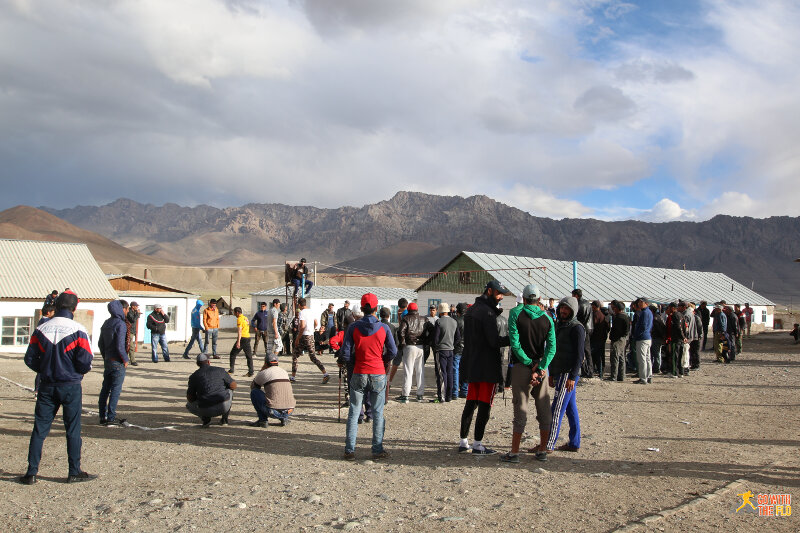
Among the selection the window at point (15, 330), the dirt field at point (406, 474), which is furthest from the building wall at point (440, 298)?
the dirt field at point (406, 474)

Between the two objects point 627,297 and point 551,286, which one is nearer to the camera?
point 551,286

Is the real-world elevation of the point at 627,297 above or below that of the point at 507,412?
above

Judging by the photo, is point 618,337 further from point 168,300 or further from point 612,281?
point 612,281

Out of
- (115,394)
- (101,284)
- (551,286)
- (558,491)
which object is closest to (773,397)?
(558,491)

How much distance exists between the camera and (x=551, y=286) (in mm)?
39406

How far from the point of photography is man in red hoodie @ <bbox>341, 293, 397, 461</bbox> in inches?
268

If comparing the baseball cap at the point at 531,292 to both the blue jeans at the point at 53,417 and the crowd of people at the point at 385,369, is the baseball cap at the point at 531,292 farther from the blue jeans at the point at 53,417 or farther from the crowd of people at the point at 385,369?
the blue jeans at the point at 53,417

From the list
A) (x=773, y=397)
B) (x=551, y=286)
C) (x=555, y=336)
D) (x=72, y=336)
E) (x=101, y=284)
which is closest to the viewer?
(x=72, y=336)

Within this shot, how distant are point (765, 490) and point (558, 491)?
1.89 meters

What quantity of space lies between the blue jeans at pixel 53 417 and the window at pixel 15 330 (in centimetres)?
1946

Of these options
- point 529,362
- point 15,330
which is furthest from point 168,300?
point 529,362

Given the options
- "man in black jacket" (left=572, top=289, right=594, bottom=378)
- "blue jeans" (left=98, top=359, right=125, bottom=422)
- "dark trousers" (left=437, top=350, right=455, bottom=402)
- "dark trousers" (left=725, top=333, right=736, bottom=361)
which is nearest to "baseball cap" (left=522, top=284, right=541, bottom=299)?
"dark trousers" (left=437, top=350, right=455, bottom=402)

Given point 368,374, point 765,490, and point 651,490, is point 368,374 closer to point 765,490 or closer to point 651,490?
point 651,490

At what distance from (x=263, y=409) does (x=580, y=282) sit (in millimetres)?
37246
